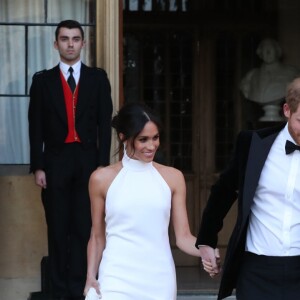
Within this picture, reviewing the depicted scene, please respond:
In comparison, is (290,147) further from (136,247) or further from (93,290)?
(93,290)

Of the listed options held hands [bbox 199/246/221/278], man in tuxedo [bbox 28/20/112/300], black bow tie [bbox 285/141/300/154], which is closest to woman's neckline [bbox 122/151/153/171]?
held hands [bbox 199/246/221/278]

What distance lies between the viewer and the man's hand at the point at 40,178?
774cm

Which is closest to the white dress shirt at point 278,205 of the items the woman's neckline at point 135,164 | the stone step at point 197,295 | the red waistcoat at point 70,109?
the woman's neckline at point 135,164

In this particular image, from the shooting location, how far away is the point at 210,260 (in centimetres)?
530

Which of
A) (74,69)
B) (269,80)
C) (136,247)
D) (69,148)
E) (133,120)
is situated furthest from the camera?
A: (269,80)

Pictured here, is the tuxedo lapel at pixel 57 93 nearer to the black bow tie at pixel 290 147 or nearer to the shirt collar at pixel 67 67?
the shirt collar at pixel 67 67

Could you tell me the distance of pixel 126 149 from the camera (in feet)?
17.3

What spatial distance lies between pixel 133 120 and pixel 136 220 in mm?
513

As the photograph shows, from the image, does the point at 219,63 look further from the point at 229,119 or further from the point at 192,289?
the point at 192,289

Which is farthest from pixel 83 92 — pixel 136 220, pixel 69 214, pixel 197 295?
pixel 136 220

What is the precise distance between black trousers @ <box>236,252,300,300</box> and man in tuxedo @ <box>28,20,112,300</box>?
2693mm

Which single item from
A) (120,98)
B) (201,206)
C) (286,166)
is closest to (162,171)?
(286,166)

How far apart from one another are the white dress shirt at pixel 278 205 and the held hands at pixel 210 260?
0.73 feet

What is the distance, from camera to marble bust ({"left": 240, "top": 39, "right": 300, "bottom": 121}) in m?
9.97
